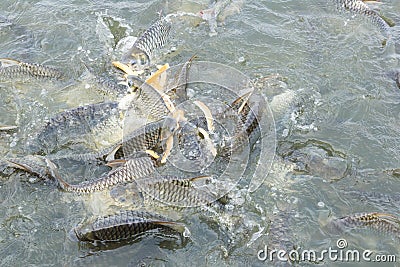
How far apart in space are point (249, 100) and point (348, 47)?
2.10 meters

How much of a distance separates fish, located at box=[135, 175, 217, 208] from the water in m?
0.17

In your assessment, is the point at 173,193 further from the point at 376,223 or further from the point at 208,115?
the point at 376,223

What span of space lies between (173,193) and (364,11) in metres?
4.29

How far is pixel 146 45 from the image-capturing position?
17.9 feet

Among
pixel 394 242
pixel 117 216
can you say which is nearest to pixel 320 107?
→ pixel 394 242

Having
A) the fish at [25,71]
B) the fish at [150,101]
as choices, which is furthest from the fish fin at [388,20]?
the fish at [25,71]

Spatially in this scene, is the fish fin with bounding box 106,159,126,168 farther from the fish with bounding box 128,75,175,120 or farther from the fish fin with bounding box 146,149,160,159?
the fish with bounding box 128,75,175,120

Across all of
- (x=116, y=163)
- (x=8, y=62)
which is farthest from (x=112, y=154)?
(x=8, y=62)

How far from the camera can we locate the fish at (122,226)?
11.7ft

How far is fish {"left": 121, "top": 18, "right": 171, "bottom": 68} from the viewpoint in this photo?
5.34 m

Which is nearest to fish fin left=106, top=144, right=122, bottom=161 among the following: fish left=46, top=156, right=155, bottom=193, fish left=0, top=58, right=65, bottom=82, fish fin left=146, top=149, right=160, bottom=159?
fish left=46, top=156, right=155, bottom=193

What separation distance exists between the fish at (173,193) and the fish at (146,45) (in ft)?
6.30

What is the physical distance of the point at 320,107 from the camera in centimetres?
504

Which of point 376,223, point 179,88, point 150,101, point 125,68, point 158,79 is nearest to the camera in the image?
point 376,223
